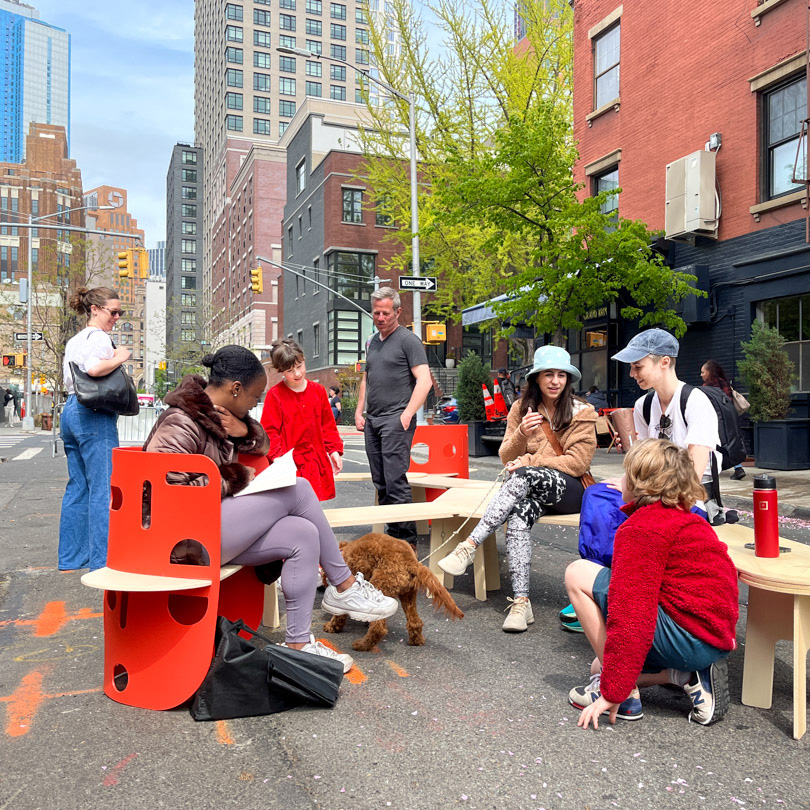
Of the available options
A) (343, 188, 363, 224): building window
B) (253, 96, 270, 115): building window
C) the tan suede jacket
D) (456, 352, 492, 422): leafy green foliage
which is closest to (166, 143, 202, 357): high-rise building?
(253, 96, 270, 115): building window

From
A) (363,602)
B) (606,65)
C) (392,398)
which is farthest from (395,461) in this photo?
(606,65)

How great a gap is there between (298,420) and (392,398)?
0.84 metres

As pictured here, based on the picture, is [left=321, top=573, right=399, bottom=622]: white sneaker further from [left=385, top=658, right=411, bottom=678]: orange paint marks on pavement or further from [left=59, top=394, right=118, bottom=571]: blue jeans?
[left=59, top=394, right=118, bottom=571]: blue jeans

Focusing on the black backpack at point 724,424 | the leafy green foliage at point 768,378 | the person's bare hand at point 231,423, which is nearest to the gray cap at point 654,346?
the black backpack at point 724,424

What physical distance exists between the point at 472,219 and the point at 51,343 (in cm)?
2924

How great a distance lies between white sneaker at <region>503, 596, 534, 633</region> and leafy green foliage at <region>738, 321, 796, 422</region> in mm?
9894

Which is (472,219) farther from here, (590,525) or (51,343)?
(51,343)

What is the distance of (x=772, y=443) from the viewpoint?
12688 mm

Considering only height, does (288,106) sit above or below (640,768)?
above

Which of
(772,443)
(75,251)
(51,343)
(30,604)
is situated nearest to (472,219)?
(772,443)

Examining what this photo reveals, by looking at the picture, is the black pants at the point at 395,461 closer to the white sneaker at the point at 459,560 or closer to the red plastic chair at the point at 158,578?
the white sneaker at the point at 459,560

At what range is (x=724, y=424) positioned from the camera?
4.54 meters

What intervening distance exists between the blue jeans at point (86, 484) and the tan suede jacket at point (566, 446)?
9.40ft

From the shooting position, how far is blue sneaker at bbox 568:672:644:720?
311 cm
